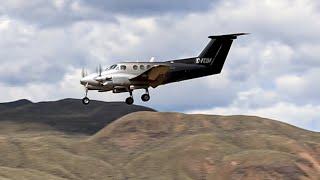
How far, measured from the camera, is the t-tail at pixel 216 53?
77.1 metres

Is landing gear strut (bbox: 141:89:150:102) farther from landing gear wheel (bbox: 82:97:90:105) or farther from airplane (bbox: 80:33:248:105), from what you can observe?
landing gear wheel (bbox: 82:97:90:105)

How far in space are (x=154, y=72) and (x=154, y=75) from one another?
18.4 inches

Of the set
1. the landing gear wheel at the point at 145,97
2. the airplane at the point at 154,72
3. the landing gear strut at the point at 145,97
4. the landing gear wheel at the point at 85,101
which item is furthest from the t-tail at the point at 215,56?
the landing gear wheel at the point at 85,101

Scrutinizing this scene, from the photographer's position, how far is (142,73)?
239 ft

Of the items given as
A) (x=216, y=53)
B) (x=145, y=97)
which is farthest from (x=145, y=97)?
(x=216, y=53)

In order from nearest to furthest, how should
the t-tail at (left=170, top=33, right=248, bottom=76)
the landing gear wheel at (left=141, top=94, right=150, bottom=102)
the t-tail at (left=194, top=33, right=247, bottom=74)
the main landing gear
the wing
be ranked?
the wing → the main landing gear → the landing gear wheel at (left=141, top=94, right=150, bottom=102) → the t-tail at (left=170, top=33, right=248, bottom=76) → the t-tail at (left=194, top=33, right=247, bottom=74)

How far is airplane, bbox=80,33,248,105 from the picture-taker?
72.2 m

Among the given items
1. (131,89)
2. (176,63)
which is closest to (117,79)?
(131,89)

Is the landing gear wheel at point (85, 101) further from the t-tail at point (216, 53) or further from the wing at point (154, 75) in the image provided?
the t-tail at point (216, 53)

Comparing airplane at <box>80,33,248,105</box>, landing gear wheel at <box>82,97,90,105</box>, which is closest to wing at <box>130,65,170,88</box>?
airplane at <box>80,33,248,105</box>

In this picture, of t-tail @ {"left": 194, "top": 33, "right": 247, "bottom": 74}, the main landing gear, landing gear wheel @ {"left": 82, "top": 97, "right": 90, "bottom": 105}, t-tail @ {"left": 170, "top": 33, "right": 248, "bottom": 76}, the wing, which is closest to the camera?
landing gear wheel @ {"left": 82, "top": 97, "right": 90, "bottom": 105}

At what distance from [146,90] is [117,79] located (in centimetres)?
345

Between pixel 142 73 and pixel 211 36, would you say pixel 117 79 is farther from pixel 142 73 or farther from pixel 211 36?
pixel 211 36

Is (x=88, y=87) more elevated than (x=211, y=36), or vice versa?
(x=211, y=36)
